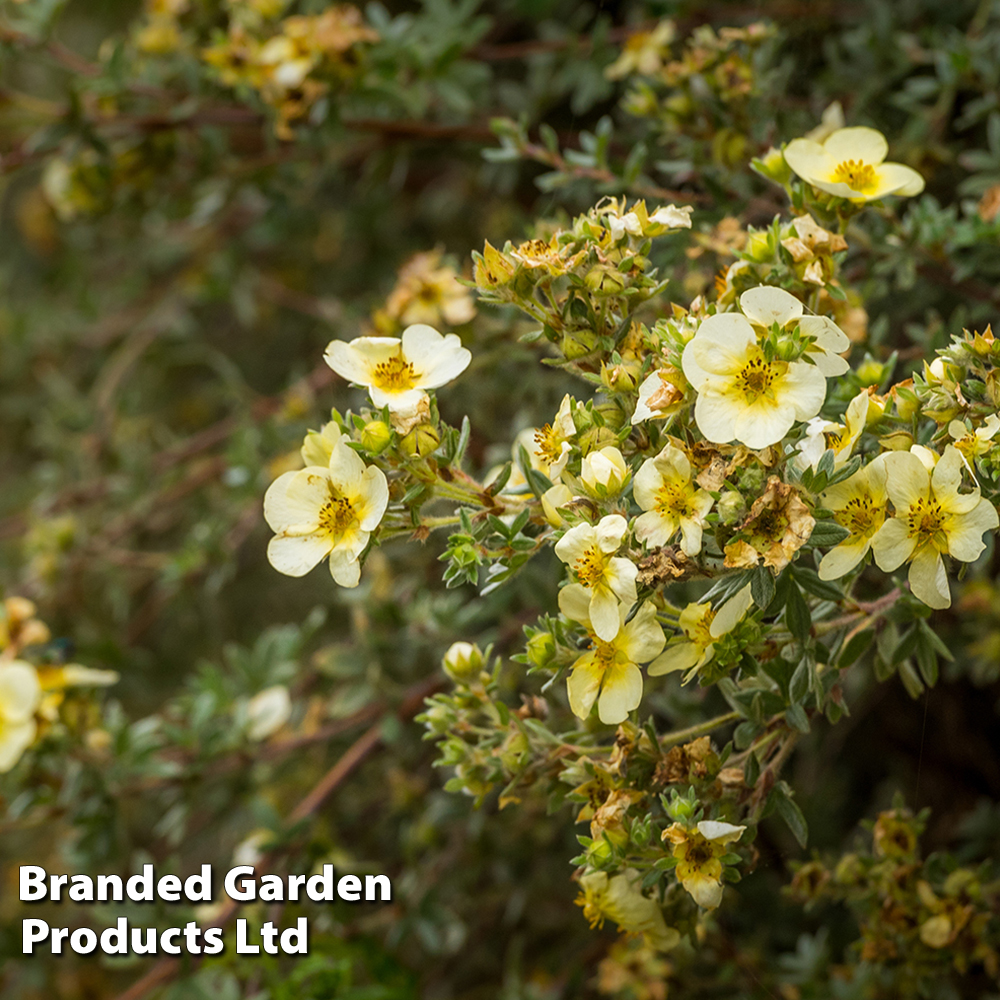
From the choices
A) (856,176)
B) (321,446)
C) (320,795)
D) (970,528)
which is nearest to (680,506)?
(970,528)

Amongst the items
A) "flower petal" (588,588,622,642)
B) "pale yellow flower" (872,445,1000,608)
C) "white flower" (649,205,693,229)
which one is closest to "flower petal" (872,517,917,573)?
"pale yellow flower" (872,445,1000,608)

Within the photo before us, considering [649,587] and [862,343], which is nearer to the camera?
[649,587]

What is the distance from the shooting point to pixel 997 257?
46.4 inches

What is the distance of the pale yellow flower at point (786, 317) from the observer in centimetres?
78

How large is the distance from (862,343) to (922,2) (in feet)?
2.59

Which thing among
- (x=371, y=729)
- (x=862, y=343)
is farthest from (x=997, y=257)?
(x=371, y=729)

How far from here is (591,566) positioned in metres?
0.76

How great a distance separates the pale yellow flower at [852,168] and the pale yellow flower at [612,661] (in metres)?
0.46

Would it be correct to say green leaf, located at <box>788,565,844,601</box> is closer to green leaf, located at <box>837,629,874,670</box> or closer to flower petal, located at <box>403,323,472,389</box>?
green leaf, located at <box>837,629,874,670</box>

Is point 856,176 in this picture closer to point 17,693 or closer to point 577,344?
point 577,344

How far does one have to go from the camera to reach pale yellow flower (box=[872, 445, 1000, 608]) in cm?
75

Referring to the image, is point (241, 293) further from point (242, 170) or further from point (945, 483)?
point (945, 483)

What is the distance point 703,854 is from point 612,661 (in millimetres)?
183

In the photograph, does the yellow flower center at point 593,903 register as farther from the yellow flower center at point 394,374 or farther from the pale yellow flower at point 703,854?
the yellow flower center at point 394,374
